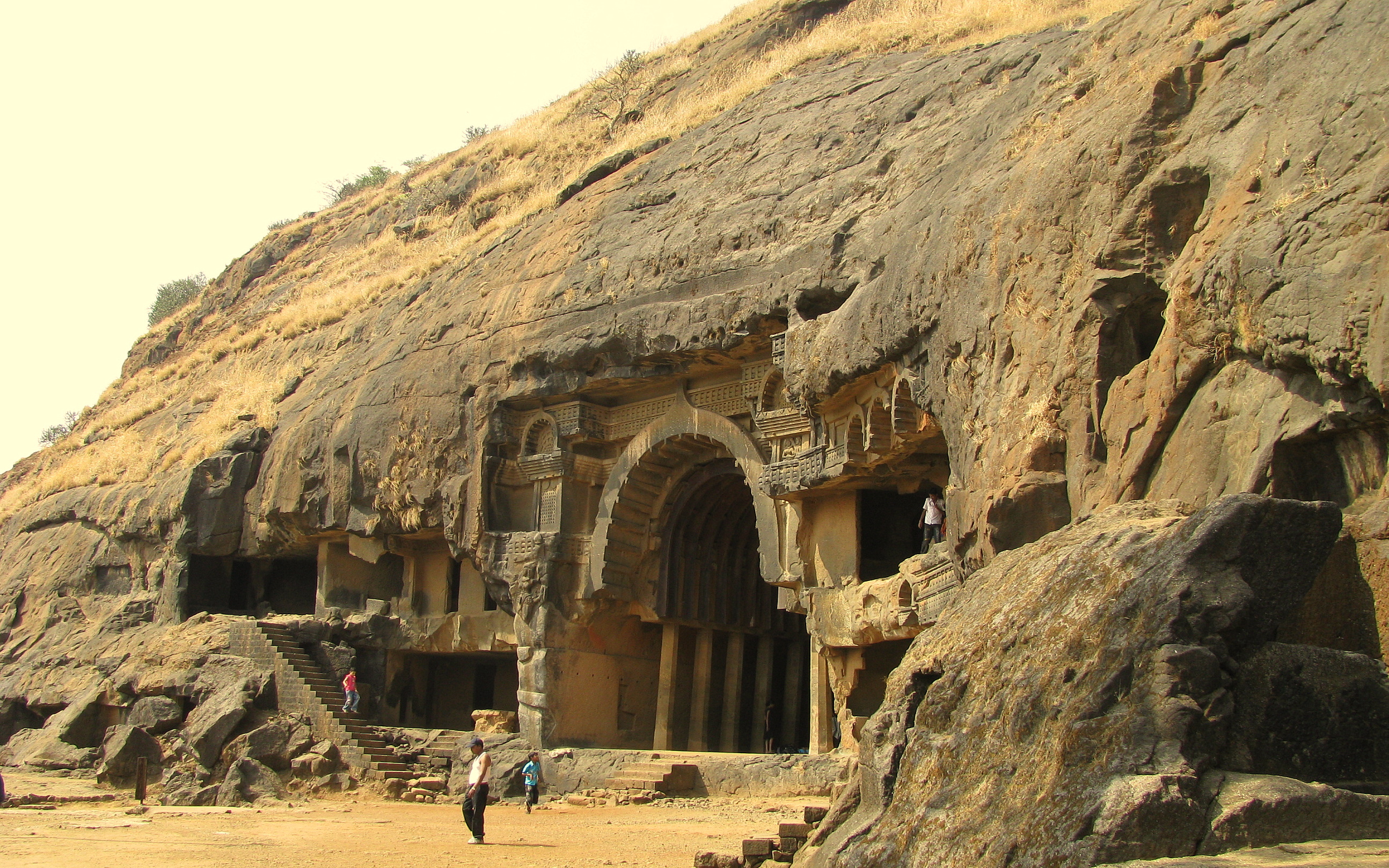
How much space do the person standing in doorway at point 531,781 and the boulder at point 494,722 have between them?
11.3 feet

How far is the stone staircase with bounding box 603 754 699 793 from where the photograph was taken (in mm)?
16172

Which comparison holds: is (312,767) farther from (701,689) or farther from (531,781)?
(701,689)

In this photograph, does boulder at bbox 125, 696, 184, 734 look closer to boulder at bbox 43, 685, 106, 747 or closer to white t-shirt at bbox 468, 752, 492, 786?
boulder at bbox 43, 685, 106, 747

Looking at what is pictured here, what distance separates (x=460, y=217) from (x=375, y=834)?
82.6 ft

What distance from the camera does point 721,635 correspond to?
21.2 meters

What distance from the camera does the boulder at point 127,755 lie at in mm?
19016

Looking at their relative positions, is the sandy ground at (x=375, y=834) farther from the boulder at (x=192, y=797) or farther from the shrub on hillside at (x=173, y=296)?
the shrub on hillside at (x=173, y=296)

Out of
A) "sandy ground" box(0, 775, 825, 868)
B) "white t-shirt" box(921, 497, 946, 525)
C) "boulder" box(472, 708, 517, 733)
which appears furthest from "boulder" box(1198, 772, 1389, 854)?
"boulder" box(472, 708, 517, 733)

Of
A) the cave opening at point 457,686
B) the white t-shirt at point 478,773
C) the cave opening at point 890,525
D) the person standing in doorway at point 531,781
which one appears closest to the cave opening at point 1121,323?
the white t-shirt at point 478,773

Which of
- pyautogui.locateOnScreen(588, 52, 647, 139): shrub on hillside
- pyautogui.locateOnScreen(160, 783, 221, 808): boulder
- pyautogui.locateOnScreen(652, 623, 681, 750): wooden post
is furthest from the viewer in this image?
pyautogui.locateOnScreen(588, 52, 647, 139): shrub on hillside

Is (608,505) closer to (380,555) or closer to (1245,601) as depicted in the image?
(380,555)

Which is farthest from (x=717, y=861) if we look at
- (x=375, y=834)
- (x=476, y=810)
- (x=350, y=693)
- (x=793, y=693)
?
(x=350, y=693)

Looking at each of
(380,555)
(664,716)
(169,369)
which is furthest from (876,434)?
(169,369)

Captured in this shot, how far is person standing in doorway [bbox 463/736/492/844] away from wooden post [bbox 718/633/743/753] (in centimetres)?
841
